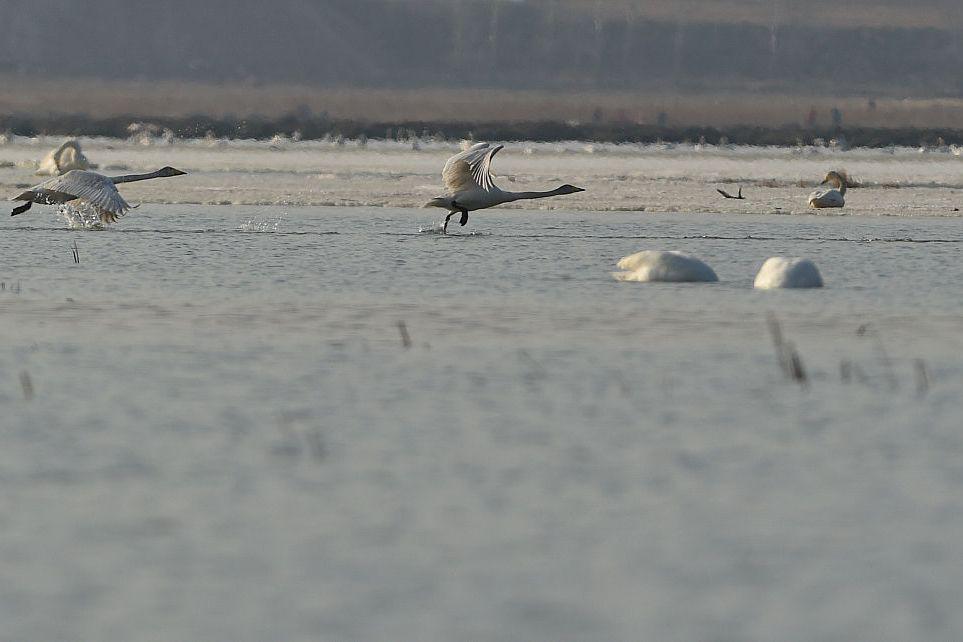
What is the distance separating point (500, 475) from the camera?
30.6 feet

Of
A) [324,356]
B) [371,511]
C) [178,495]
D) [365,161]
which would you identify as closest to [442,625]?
[371,511]

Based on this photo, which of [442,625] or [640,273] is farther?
[640,273]

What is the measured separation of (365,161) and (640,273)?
43018mm

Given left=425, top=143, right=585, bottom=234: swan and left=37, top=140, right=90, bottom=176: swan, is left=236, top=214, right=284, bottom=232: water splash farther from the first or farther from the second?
left=37, top=140, right=90, bottom=176: swan

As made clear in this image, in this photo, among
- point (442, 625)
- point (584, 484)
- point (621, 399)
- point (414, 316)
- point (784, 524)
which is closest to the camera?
point (442, 625)

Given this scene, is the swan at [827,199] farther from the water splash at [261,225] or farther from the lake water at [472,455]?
the lake water at [472,455]

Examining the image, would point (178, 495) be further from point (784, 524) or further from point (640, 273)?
point (640, 273)

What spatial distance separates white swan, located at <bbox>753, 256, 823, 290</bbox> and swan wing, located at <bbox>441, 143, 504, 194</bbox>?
312 inches

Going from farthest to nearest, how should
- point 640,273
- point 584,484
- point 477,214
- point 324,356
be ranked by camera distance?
1. point 477,214
2. point 640,273
3. point 324,356
4. point 584,484

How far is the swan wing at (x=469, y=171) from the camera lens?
1104 inches

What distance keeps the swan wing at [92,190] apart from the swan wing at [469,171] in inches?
194

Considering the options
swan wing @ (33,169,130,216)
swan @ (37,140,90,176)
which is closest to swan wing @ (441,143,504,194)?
swan wing @ (33,169,130,216)

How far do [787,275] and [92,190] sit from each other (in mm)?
11300

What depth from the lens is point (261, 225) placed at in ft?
104
